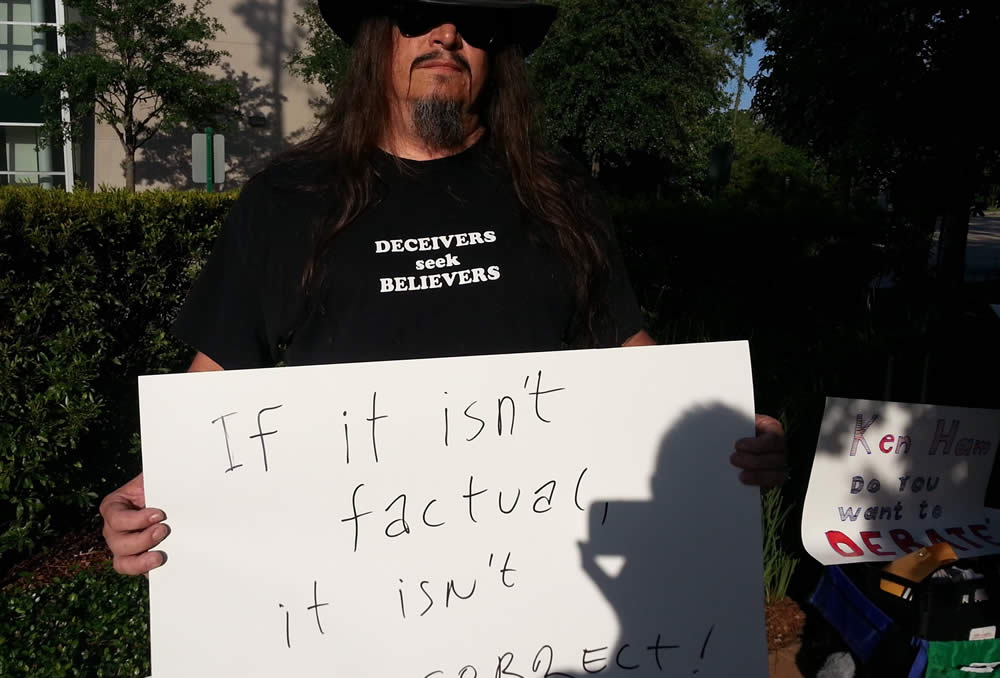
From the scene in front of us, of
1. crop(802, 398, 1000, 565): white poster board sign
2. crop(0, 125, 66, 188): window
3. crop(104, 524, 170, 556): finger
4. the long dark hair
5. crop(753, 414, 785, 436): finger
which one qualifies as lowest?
crop(802, 398, 1000, 565): white poster board sign

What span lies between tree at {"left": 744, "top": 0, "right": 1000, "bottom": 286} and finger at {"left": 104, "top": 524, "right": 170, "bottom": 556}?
Answer: 7929 millimetres

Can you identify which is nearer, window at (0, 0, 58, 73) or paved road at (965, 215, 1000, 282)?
paved road at (965, 215, 1000, 282)

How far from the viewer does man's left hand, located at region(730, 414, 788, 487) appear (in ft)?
5.23

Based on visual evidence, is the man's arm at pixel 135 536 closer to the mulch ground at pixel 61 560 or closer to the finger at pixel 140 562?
the finger at pixel 140 562

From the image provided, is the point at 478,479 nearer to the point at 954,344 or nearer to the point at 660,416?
the point at 660,416

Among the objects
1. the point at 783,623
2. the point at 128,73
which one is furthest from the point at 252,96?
the point at 783,623

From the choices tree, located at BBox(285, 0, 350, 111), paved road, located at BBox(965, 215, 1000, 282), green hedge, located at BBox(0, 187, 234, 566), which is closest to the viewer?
green hedge, located at BBox(0, 187, 234, 566)

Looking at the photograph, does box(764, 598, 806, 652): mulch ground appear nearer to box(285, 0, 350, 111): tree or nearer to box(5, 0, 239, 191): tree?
box(285, 0, 350, 111): tree

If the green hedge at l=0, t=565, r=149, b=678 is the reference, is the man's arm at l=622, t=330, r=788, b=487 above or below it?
above

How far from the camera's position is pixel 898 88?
326 inches

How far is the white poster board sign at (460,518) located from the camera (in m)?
1.44

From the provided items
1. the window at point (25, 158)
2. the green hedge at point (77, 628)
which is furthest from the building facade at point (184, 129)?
the green hedge at point (77, 628)

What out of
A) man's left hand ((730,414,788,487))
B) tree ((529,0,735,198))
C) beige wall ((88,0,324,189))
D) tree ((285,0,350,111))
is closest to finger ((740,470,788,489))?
man's left hand ((730,414,788,487))

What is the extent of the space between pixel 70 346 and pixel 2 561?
43.3 inches
